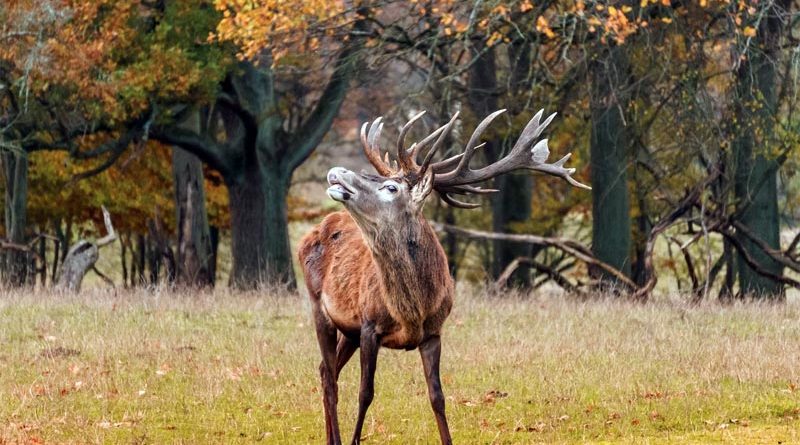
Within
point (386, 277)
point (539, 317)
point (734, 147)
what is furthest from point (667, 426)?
point (734, 147)

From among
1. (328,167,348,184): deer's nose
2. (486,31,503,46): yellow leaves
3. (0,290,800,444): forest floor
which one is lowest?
(0,290,800,444): forest floor

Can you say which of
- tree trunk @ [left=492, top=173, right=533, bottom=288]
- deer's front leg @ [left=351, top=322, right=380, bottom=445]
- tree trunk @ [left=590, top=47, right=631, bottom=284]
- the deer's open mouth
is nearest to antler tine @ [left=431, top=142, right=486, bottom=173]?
the deer's open mouth

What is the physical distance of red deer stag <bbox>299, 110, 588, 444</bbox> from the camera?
809cm

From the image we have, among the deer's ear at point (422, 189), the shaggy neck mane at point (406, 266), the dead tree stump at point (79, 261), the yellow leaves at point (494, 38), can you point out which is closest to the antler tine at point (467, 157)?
the deer's ear at point (422, 189)

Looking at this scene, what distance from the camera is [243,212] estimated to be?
2395cm

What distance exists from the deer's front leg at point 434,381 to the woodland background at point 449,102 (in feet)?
26.0

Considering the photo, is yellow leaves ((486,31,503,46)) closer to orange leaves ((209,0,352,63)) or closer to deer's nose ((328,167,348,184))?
orange leaves ((209,0,352,63))

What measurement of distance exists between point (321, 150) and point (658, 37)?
54.5 feet

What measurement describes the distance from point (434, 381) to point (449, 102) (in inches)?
540

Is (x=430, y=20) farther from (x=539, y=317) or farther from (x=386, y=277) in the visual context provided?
(x=386, y=277)

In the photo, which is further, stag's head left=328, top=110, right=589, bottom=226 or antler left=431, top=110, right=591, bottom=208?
antler left=431, top=110, right=591, bottom=208

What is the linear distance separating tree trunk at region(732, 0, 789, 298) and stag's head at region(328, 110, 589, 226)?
9378 mm

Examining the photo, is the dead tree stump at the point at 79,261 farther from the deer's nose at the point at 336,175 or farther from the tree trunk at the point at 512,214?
the deer's nose at the point at 336,175

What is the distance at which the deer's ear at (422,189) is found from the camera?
8.17 meters
